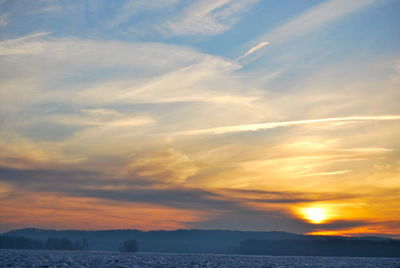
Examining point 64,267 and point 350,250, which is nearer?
point 64,267

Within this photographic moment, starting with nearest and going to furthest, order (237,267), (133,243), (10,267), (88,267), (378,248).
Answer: (10,267), (88,267), (237,267), (133,243), (378,248)

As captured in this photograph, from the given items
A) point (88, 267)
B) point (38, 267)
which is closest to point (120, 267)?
point (88, 267)

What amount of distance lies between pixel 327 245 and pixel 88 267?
Result: 168 metres

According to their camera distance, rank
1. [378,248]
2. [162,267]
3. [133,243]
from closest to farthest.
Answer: [162,267]
[133,243]
[378,248]

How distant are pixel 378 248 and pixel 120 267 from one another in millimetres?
163307

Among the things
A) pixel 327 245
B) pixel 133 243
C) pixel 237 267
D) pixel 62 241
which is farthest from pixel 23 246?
pixel 237 267

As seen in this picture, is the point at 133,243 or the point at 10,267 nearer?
the point at 10,267

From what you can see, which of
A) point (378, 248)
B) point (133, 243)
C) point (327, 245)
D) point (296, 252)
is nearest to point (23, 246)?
point (133, 243)

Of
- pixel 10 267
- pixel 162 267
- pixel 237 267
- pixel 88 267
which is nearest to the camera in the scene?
pixel 10 267

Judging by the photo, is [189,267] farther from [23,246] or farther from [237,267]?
[23,246]

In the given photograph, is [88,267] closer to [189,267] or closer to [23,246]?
[189,267]

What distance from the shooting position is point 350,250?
190875 millimetres

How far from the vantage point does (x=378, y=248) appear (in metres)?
188

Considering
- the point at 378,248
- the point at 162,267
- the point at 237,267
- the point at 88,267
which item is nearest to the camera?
the point at 88,267
